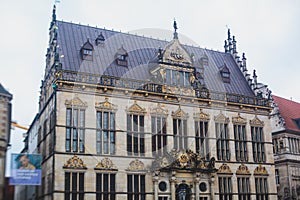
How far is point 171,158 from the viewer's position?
1427 inches

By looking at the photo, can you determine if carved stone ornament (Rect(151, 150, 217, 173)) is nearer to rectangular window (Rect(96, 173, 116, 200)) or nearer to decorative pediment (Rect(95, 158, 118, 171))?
decorative pediment (Rect(95, 158, 118, 171))

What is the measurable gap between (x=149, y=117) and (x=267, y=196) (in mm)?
13637

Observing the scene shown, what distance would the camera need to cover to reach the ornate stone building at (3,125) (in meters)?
29.1

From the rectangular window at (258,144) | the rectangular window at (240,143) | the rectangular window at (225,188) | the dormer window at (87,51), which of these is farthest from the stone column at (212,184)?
the dormer window at (87,51)

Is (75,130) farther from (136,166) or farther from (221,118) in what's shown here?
(221,118)

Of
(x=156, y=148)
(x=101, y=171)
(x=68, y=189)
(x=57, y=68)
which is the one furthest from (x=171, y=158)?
(x=57, y=68)

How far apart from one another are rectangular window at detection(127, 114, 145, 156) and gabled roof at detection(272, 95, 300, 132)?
19363 millimetres

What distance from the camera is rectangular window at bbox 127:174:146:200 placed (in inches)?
1361

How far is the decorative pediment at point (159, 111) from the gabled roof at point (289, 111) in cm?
1704

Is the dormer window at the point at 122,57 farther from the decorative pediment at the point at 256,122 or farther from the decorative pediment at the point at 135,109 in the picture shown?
the decorative pediment at the point at 256,122

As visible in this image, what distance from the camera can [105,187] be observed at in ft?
111

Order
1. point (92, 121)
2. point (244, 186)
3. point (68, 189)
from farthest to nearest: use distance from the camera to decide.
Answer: point (244, 186)
point (92, 121)
point (68, 189)

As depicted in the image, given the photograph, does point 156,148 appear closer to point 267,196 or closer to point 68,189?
point 68,189

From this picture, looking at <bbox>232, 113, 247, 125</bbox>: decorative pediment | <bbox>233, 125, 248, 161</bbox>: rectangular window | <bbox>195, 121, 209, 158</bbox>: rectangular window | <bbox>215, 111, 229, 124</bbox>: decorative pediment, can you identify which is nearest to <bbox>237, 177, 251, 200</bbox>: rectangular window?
<bbox>233, 125, 248, 161</bbox>: rectangular window
